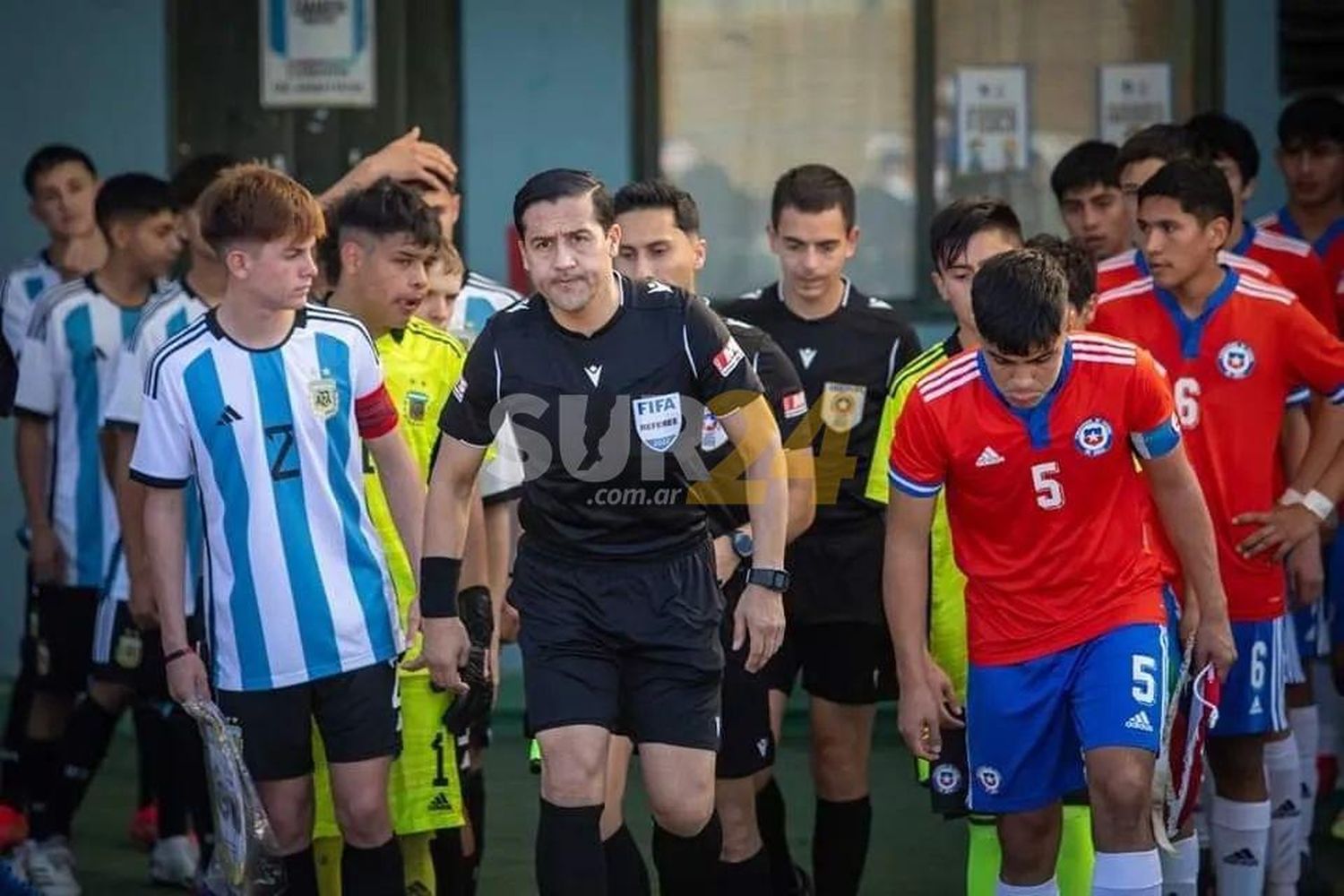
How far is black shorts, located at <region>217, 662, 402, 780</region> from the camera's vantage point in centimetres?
553

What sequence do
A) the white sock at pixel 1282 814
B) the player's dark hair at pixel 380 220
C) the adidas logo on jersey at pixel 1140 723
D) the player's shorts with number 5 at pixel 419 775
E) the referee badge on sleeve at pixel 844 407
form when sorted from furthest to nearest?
the referee badge on sleeve at pixel 844 407, the white sock at pixel 1282 814, the player's dark hair at pixel 380 220, the player's shorts with number 5 at pixel 419 775, the adidas logo on jersey at pixel 1140 723

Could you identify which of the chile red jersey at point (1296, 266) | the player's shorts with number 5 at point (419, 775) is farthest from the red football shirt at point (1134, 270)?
the player's shorts with number 5 at point (419, 775)

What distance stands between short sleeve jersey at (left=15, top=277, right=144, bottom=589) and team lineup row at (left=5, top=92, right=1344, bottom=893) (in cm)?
125

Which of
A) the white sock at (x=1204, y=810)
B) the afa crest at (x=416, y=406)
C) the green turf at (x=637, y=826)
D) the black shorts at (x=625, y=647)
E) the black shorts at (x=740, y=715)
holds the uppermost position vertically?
the afa crest at (x=416, y=406)

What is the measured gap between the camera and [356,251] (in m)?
6.05

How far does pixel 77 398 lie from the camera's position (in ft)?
23.8

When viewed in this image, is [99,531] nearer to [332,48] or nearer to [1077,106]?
[332,48]

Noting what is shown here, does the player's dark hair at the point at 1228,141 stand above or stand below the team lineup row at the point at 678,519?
above

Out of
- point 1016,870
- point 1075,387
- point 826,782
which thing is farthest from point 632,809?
point 1075,387

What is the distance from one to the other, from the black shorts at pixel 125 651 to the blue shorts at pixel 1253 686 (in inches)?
108

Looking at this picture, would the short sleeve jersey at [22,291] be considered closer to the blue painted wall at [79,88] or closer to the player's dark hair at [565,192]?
the blue painted wall at [79,88]

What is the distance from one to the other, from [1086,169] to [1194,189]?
115cm

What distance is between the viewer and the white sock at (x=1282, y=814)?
20.9 feet

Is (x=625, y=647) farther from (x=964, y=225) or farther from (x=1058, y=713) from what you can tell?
(x=964, y=225)
